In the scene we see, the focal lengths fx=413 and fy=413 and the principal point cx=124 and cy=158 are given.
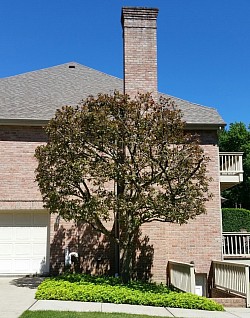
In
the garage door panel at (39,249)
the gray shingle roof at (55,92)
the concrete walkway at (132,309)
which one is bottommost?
the concrete walkway at (132,309)

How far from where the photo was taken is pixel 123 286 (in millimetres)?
10672

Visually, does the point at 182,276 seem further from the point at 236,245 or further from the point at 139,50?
the point at 139,50

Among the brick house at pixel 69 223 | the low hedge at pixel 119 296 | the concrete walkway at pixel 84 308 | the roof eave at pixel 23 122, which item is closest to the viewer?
the concrete walkway at pixel 84 308

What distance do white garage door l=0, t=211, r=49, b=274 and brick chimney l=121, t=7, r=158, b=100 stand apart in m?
5.33

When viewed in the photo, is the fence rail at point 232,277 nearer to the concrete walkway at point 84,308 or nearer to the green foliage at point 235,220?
the concrete walkway at point 84,308

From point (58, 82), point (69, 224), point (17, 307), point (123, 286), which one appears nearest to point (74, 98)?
point (58, 82)

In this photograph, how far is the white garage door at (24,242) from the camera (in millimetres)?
13594

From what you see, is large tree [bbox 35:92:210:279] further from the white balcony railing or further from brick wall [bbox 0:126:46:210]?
the white balcony railing

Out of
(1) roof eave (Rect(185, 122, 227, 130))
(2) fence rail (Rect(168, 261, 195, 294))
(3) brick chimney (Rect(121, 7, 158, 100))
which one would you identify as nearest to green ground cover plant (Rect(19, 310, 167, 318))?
(2) fence rail (Rect(168, 261, 195, 294))

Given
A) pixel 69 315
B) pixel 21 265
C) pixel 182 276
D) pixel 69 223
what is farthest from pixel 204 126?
pixel 69 315

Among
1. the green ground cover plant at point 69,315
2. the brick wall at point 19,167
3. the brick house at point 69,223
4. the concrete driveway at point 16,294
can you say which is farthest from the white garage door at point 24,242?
the green ground cover plant at point 69,315

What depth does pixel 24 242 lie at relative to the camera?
45.1 ft

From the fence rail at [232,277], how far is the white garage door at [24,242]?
216 inches

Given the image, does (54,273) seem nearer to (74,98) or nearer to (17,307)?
(17,307)
